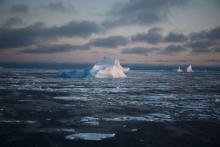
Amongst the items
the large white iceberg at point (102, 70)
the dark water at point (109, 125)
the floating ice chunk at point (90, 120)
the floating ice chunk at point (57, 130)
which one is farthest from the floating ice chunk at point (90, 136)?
the large white iceberg at point (102, 70)

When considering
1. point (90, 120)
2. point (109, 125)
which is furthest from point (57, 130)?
point (90, 120)

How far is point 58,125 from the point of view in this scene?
39.0 feet

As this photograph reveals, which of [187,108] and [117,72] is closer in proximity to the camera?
[187,108]

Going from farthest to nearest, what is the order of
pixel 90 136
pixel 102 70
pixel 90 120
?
pixel 102 70
pixel 90 120
pixel 90 136

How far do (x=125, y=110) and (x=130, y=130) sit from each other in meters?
5.13

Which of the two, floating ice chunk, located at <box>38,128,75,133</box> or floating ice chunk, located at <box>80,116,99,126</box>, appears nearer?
floating ice chunk, located at <box>38,128,75,133</box>

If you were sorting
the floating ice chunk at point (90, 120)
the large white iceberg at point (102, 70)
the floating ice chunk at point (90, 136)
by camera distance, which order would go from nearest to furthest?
the floating ice chunk at point (90, 136)
the floating ice chunk at point (90, 120)
the large white iceberg at point (102, 70)

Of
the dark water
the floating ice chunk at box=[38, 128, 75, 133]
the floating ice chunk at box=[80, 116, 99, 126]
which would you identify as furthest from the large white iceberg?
the floating ice chunk at box=[38, 128, 75, 133]

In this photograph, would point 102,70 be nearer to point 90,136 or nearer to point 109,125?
point 109,125

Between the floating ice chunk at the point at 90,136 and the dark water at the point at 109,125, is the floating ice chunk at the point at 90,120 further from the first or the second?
the floating ice chunk at the point at 90,136

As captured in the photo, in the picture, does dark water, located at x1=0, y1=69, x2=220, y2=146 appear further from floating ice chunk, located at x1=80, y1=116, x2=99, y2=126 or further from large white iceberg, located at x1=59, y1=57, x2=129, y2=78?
large white iceberg, located at x1=59, y1=57, x2=129, y2=78

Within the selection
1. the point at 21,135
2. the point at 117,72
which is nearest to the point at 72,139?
the point at 21,135

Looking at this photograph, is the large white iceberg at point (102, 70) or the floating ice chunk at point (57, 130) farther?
the large white iceberg at point (102, 70)

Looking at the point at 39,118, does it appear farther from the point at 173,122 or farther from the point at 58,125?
the point at 173,122
